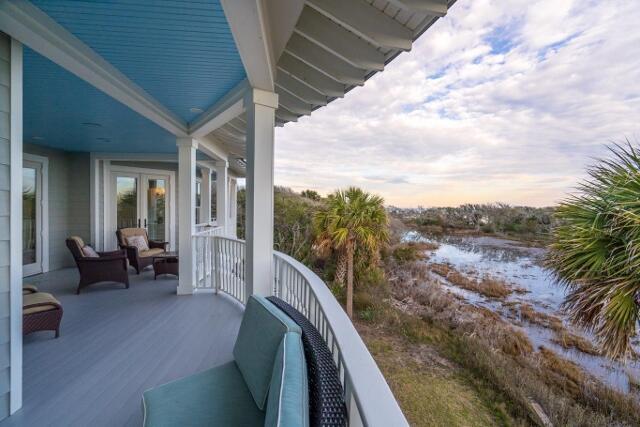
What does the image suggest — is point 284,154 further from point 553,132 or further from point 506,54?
point 553,132

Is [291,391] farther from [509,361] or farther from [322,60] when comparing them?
[509,361]

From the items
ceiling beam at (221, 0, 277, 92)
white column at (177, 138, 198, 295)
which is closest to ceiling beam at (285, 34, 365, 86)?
ceiling beam at (221, 0, 277, 92)

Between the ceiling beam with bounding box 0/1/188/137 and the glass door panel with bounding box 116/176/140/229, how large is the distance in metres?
5.04

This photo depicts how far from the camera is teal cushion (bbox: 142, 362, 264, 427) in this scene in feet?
4.41

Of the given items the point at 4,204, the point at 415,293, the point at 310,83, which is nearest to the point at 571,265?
the point at 310,83

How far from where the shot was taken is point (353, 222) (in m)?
8.09

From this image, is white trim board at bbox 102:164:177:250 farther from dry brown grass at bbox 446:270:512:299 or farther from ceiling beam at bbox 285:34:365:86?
dry brown grass at bbox 446:270:512:299

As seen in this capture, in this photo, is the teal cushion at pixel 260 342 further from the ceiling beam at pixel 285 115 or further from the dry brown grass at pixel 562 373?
the dry brown grass at pixel 562 373

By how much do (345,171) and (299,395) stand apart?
14.1 m

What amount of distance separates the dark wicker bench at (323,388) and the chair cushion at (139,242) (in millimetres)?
6518

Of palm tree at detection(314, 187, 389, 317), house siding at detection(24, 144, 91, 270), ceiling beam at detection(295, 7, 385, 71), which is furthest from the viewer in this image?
palm tree at detection(314, 187, 389, 317)

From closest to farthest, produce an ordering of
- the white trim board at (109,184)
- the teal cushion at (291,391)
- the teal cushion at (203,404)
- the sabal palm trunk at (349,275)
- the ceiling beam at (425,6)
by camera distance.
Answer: the teal cushion at (291,391) → the teal cushion at (203,404) → the ceiling beam at (425,6) → the white trim board at (109,184) → the sabal palm trunk at (349,275)

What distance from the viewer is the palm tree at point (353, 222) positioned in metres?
8.10

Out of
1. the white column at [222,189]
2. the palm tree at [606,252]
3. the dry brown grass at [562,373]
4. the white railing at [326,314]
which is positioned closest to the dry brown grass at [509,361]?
the dry brown grass at [562,373]
